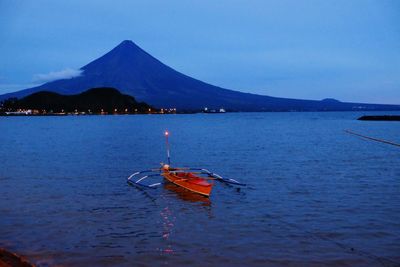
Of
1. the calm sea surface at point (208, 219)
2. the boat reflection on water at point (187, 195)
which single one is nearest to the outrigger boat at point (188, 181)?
the boat reflection on water at point (187, 195)

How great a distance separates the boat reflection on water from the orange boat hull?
18cm

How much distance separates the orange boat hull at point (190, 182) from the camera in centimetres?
1752

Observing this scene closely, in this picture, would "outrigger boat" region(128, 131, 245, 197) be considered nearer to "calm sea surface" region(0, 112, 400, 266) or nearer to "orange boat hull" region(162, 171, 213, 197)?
"orange boat hull" region(162, 171, 213, 197)

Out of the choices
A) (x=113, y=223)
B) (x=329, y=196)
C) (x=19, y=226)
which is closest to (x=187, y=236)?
(x=113, y=223)

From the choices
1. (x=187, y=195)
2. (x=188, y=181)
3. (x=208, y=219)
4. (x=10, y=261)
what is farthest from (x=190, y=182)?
(x=10, y=261)

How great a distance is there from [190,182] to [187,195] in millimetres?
581

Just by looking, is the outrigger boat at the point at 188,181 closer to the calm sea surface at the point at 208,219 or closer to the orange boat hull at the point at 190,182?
the orange boat hull at the point at 190,182

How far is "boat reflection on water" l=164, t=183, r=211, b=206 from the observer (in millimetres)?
17000

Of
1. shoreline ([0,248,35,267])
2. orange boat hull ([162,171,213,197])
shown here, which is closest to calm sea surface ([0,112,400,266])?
orange boat hull ([162,171,213,197])

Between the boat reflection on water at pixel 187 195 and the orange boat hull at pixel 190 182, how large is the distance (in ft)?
0.58

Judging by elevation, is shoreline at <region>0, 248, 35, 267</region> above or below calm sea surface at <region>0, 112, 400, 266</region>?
above

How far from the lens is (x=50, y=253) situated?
11.1 m

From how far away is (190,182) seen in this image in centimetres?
1848

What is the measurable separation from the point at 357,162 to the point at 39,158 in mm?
22083
